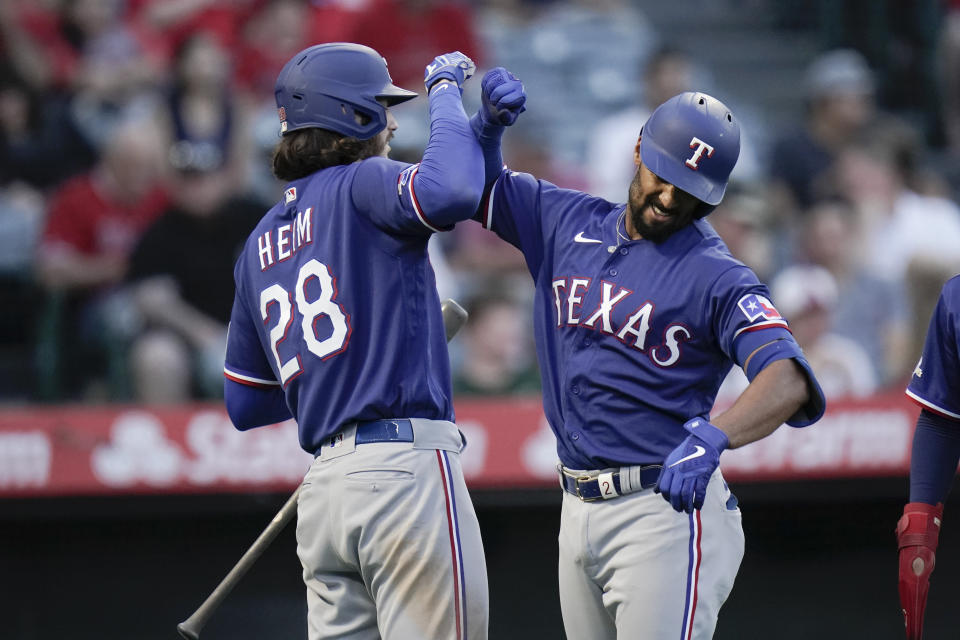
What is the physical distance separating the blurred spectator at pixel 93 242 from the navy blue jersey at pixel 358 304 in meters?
3.56

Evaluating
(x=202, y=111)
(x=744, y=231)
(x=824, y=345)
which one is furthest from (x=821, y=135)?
(x=202, y=111)

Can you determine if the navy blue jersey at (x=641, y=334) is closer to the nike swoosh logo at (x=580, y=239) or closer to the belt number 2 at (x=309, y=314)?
the nike swoosh logo at (x=580, y=239)

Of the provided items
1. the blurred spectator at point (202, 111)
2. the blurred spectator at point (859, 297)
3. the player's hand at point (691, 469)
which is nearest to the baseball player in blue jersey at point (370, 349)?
the player's hand at point (691, 469)

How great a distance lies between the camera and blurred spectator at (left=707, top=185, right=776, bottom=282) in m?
6.72

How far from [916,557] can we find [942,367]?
514mm

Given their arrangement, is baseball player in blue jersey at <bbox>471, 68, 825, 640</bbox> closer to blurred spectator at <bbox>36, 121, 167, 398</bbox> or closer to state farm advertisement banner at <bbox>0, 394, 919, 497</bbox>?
state farm advertisement banner at <bbox>0, 394, 919, 497</bbox>

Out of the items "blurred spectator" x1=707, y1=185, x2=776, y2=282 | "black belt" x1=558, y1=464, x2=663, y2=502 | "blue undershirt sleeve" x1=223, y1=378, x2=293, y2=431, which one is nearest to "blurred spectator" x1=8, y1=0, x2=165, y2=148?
"blurred spectator" x1=707, y1=185, x2=776, y2=282

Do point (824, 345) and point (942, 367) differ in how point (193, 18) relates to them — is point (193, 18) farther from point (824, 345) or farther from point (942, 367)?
point (942, 367)

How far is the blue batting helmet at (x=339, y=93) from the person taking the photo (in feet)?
10.5

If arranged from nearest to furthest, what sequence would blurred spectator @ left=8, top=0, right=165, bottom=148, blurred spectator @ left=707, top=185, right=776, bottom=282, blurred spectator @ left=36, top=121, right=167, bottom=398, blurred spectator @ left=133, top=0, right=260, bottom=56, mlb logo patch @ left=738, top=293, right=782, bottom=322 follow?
1. mlb logo patch @ left=738, top=293, right=782, bottom=322
2. blurred spectator @ left=36, top=121, right=167, bottom=398
3. blurred spectator @ left=707, top=185, right=776, bottom=282
4. blurred spectator @ left=8, top=0, right=165, bottom=148
5. blurred spectator @ left=133, top=0, right=260, bottom=56

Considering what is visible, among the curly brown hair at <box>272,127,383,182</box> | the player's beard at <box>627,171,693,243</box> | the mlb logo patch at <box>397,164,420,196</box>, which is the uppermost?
the curly brown hair at <box>272,127,383,182</box>

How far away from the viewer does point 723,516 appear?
3.20 m

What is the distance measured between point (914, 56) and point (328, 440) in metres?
7.13

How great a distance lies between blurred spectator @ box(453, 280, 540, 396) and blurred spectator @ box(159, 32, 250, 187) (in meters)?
1.70
